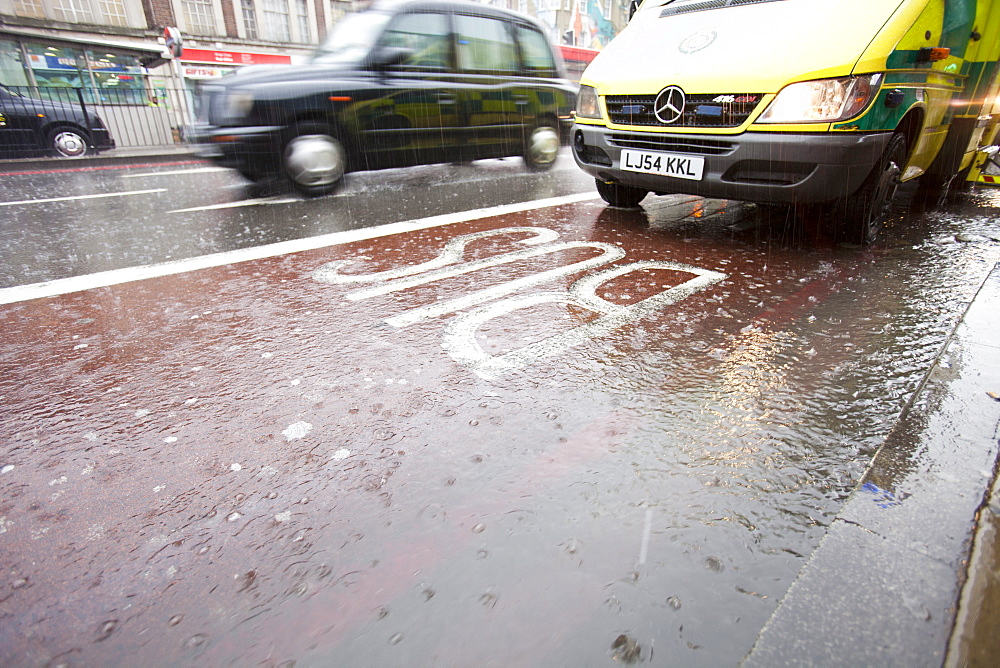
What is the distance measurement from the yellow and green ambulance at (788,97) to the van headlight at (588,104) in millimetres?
12

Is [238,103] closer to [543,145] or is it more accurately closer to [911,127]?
[543,145]

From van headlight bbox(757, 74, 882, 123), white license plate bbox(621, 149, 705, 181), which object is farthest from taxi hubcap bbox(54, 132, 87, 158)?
van headlight bbox(757, 74, 882, 123)

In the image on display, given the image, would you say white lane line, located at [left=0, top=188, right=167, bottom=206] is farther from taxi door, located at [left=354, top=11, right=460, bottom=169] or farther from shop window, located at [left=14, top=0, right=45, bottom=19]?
shop window, located at [left=14, top=0, right=45, bottom=19]

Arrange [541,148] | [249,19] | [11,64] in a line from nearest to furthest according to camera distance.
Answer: [541,148]
[11,64]
[249,19]

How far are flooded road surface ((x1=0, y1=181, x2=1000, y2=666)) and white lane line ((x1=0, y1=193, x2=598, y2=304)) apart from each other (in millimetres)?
219

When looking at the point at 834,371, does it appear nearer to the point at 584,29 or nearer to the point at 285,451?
the point at 285,451

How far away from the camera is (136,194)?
6.79 metres

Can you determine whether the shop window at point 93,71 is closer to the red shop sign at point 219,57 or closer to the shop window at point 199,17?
the red shop sign at point 219,57

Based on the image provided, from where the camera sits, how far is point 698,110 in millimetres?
3779

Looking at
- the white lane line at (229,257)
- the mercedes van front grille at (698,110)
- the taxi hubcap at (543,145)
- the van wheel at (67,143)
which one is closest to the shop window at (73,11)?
the van wheel at (67,143)

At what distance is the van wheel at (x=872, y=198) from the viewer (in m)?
3.75

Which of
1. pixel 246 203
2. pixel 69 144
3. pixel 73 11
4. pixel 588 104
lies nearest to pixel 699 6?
pixel 588 104

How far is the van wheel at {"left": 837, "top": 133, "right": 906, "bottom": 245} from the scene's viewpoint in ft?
12.3

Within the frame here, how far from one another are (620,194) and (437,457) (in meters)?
4.12
